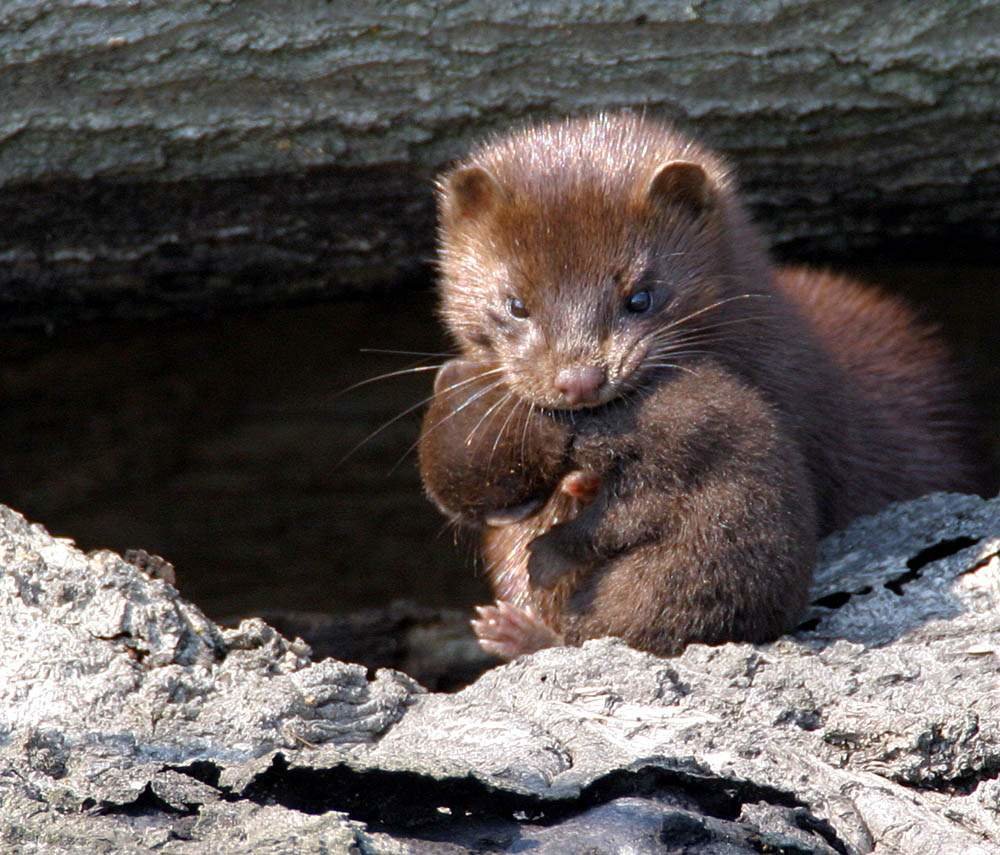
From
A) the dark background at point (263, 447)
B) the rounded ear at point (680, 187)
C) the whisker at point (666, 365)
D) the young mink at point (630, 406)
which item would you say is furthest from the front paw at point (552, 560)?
the dark background at point (263, 447)

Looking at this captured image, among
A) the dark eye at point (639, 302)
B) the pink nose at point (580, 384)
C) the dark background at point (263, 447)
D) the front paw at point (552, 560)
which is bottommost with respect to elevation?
the dark background at point (263, 447)

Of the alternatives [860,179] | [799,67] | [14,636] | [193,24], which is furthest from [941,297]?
[14,636]

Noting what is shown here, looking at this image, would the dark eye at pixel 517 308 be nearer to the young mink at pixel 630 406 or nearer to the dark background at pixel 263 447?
the young mink at pixel 630 406

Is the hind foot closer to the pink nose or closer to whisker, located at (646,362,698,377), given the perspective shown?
the pink nose

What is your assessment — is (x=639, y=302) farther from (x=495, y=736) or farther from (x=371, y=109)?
(x=495, y=736)

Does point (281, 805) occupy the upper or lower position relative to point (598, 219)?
lower

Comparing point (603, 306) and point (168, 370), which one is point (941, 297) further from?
point (168, 370)
